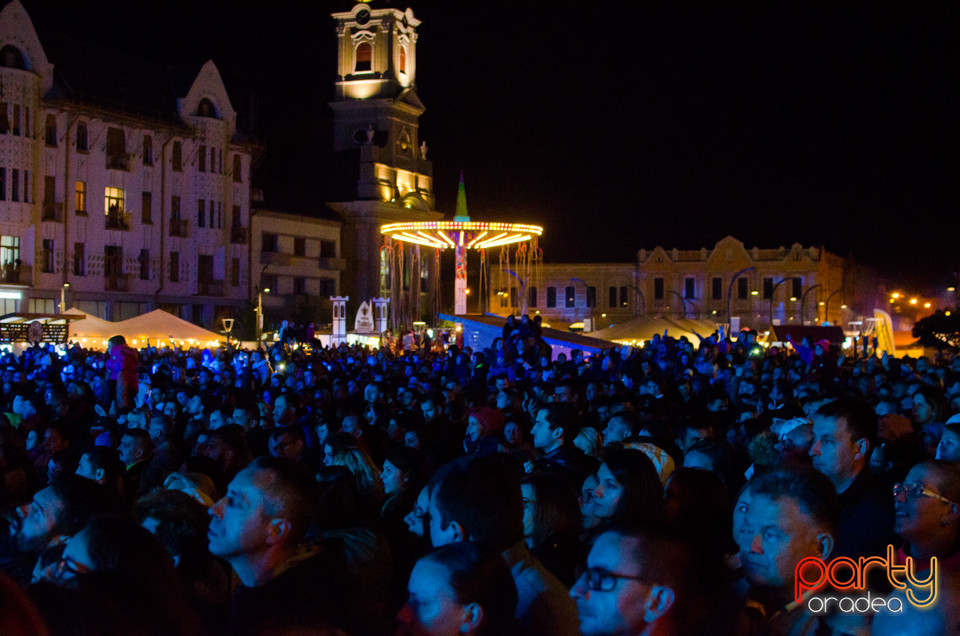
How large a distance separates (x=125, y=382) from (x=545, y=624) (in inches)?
464

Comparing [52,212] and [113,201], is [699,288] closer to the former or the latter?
[113,201]

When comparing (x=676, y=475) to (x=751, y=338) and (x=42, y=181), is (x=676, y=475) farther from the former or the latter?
(x=42, y=181)

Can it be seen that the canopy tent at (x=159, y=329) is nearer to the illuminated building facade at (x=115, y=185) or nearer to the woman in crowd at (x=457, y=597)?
the illuminated building facade at (x=115, y=185)

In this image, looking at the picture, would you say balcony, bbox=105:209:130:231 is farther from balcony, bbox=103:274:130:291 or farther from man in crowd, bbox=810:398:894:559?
man in crowd, bbox=810:398:894:559

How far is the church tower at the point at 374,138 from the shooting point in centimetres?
6744

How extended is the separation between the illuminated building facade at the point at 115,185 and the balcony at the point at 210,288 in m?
0.07

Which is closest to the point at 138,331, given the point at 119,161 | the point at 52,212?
the point at 52,212

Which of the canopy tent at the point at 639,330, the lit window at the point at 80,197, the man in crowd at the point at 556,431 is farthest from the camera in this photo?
the lit window at the point at 80,197

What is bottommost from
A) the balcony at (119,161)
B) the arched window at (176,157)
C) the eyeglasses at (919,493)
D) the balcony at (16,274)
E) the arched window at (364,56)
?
the eyeglasses at (919,493)

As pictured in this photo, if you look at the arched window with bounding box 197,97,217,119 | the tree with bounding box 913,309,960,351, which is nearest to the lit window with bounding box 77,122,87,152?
the arched window with bounding box 197,97,217,119

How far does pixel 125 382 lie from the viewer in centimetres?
1409

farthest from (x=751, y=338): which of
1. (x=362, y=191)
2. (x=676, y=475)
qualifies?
A: (x=362, y=191)

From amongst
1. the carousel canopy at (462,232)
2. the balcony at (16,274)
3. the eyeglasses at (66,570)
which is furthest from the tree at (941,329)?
the eyeglasses at (66,570)

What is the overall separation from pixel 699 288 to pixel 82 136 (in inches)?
1969
